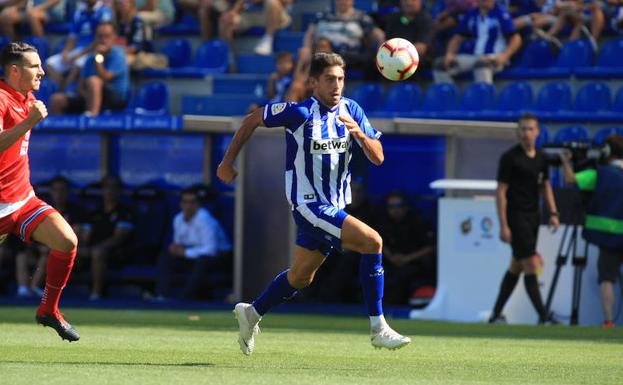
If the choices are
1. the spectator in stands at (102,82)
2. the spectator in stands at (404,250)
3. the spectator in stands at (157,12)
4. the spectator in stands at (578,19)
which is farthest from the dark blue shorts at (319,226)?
the spectator in stands at (157,12)

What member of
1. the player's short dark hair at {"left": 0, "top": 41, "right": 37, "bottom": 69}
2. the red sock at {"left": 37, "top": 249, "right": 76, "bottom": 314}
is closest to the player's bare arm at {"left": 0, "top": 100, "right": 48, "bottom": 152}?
the player's short dark hair at {"left": 0, "top": 41, "right": 37, "bottom": 69}

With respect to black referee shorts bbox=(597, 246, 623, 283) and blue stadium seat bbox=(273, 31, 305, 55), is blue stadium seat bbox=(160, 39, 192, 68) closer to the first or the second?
blue stadium seat bbox=(273, 31, 305, 55)

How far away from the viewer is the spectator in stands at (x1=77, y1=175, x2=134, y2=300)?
19672 mm

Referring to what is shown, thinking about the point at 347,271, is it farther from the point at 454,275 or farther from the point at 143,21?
the point at 143,21

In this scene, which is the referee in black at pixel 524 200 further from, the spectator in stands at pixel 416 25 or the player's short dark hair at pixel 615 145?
the spectator in stands at pixel 416 25

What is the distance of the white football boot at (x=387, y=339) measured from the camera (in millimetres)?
9492

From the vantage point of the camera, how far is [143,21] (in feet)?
72.0

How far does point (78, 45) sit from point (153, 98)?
1853 mm

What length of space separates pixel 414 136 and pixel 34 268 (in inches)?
232

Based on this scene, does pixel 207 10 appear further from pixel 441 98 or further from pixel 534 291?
pixel 534 291

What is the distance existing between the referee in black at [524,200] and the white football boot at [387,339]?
232 inches

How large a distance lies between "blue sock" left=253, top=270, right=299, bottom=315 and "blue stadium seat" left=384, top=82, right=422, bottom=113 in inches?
380

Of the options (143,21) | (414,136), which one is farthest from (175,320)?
(143,21)

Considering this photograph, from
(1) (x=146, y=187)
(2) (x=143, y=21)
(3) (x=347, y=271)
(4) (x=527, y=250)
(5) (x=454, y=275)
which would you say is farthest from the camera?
(2) (x=143, y=21)
